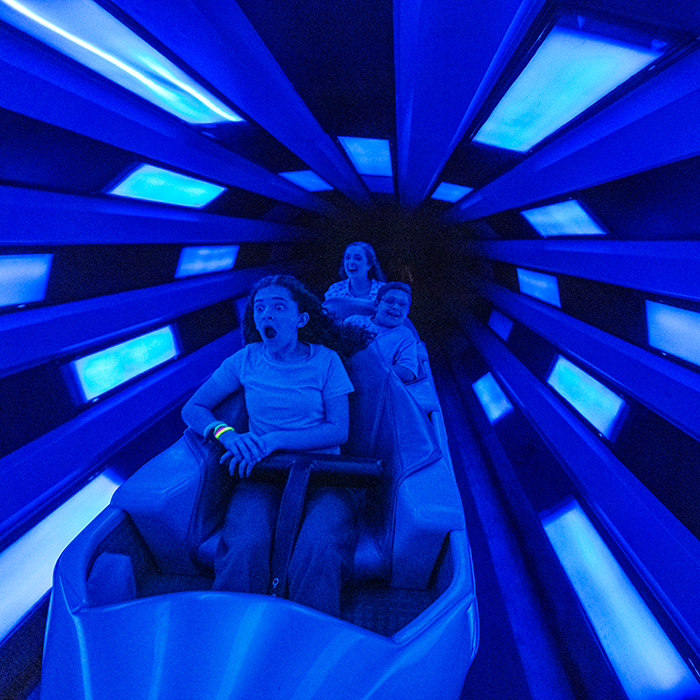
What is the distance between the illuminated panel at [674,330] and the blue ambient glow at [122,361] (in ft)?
11.5

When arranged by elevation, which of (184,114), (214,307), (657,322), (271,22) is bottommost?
(214,307)

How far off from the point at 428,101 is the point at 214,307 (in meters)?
3.03

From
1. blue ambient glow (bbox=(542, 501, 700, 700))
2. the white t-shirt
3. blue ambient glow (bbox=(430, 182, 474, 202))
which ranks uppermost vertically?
blue ambient glow (bbox=(430, 182, 474, 202))

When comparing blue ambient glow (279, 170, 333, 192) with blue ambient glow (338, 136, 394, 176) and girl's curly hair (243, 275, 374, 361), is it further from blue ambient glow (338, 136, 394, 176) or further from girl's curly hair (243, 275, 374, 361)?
girl's curly hair (243, 275, 374, 361)

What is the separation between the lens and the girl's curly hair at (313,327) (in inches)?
64.7

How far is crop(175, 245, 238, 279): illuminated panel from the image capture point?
3623mm

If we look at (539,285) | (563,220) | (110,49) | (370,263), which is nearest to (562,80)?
(563,220)

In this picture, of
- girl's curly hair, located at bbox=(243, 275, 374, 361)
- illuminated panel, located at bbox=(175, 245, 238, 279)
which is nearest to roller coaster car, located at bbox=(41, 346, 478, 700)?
girl's curly hair, located at bbox=(243, 275, 374, 361)

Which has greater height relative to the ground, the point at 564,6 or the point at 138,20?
the point at 564,6

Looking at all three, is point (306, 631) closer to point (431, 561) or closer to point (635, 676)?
point (431, 561)

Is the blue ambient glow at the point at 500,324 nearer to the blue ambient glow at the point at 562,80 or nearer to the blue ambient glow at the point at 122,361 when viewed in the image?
the blue ambient glow at the point at 562,80

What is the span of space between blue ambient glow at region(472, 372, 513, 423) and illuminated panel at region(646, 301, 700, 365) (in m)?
1.59

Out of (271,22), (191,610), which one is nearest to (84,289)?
(271,22)

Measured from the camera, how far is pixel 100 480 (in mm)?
2447
